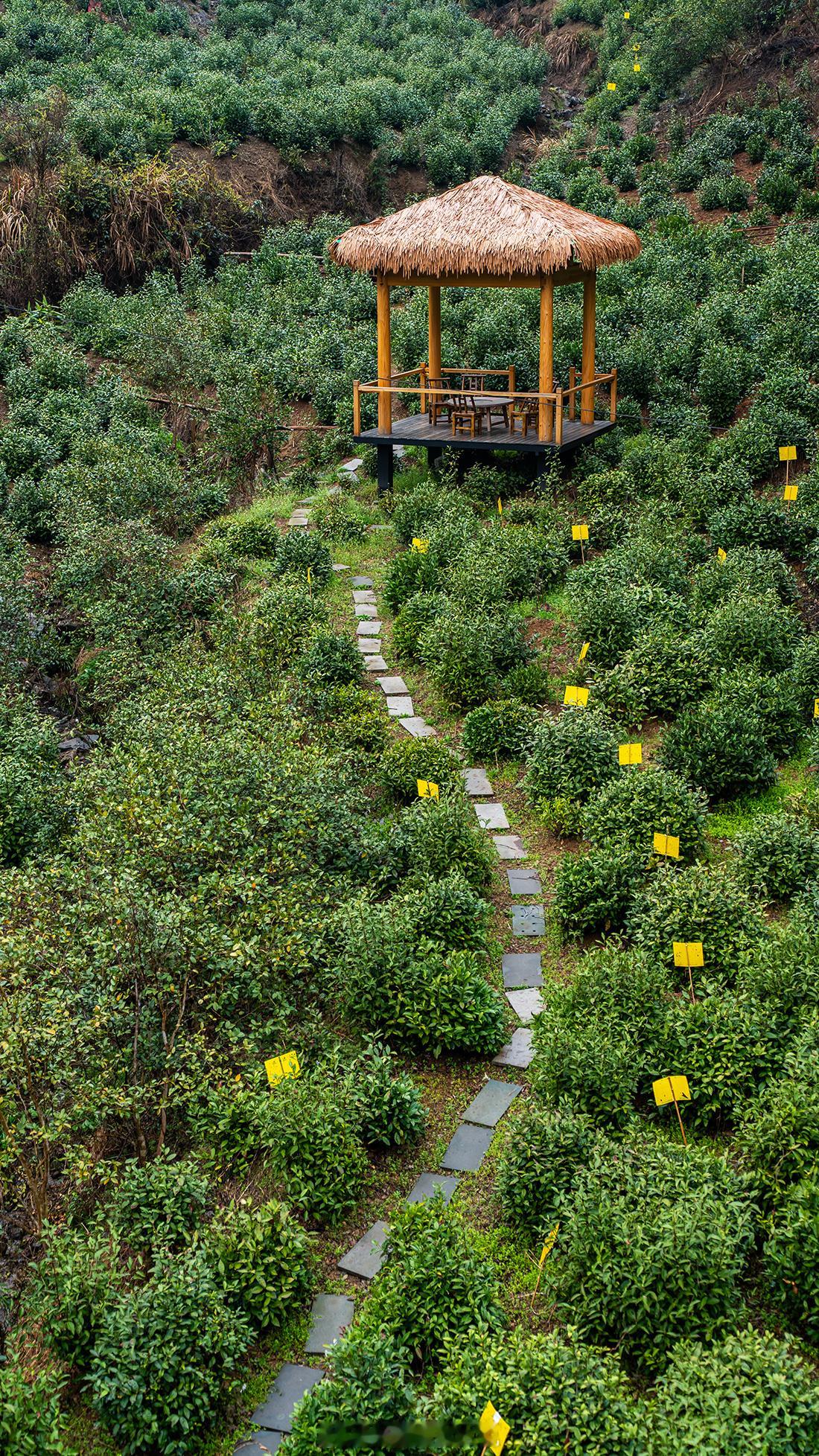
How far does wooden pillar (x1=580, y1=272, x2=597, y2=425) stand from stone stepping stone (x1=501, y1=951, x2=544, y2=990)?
345 inches

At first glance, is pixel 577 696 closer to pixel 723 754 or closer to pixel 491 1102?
pixel 723 754

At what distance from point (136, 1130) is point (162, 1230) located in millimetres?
691

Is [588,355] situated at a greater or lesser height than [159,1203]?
greater

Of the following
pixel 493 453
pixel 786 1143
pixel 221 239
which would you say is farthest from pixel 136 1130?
pixel 221 239

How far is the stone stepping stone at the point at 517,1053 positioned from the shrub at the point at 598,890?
Result: 82 cm

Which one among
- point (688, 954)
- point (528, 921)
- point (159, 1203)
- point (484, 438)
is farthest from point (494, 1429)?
point (484, 438)

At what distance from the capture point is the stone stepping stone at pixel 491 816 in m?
8.22

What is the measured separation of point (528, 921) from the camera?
730 cm

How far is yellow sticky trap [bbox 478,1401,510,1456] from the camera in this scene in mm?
3857

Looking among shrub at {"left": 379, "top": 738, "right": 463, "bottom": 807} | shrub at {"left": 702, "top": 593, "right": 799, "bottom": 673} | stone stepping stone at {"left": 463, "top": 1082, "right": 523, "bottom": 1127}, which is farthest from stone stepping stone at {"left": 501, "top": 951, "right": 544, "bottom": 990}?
shrub at {"left": 702, "top": 593, "right": 799, "bottom": 673}

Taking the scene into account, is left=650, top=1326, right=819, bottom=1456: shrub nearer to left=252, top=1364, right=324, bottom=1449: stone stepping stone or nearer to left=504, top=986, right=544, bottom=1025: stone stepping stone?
left=252, top=1364, right=324, bottom=1449: stone stepping stone

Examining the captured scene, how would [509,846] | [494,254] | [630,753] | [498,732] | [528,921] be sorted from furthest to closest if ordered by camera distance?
[494,254] → [498,732] → [509,846] → [630,753] → [528,921]

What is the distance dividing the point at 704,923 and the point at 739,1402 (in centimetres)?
274

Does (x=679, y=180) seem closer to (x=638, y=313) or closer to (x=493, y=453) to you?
(x=638, y=313)
